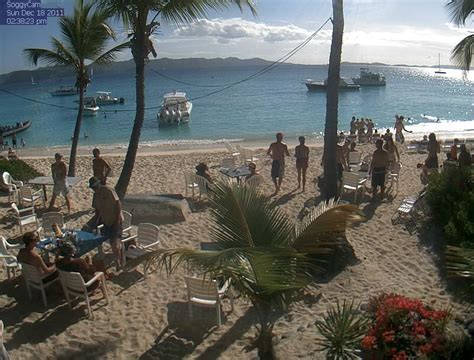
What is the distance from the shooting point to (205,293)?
5.91 meters

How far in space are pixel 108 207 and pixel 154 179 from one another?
23.4 ft

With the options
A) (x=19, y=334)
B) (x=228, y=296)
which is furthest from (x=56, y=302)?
(x=228, y=296)

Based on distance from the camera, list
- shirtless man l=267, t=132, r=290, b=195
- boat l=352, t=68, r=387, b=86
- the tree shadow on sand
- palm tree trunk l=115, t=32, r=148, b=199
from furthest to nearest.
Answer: boat l=352, t=68, r=387, b=86 < shirtless man l=267, t=132, r=290, b=195 < palm tree trunk l=115, t=32, r=148, b=199 < the tree shadow on sand

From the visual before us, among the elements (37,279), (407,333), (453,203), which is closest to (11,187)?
(37,279)

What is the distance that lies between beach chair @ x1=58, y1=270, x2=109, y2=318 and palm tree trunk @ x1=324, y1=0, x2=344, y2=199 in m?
5.64

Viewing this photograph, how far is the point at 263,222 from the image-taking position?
4.88 meters

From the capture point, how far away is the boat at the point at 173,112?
40.8 metres

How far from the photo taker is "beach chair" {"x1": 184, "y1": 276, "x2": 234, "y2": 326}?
19.2 ft

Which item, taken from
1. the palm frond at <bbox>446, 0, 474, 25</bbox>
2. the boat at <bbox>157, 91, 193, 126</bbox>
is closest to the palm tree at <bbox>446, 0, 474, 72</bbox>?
the palm frond at <bbox>446, 0, 474, 25</bbox>

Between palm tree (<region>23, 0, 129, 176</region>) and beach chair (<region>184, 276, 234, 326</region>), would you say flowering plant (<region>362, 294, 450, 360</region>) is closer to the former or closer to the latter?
beach chair (<region>184, 276, 234, 326</region>)

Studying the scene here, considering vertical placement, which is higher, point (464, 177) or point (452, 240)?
point (464, 177)

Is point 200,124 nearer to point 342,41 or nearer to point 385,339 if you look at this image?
point 342,41

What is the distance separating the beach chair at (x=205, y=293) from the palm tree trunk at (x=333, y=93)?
506cm

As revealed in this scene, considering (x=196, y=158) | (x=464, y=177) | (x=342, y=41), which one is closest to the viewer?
(x=464, y=177)
